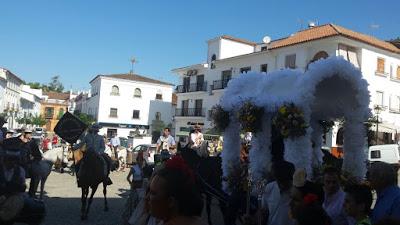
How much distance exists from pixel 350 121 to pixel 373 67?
29.8 meters

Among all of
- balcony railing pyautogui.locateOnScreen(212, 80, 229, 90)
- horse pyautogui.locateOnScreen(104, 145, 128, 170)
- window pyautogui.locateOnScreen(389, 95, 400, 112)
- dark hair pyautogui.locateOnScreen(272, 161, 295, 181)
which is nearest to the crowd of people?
dark hair pyautogui.locateOnScreen(272, 161, 295, 181)

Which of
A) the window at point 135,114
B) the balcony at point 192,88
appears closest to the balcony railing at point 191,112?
the balcony at point 192,88

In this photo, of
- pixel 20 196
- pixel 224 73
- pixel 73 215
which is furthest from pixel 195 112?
pixel 20 196

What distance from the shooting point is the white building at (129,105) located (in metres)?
60.9

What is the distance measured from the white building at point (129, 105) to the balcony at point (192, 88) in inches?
277

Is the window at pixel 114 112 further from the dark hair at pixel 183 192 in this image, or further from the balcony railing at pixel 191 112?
the dark hair at pixel 183 192

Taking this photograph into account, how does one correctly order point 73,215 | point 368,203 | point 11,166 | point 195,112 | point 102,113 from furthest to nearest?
1. point 102,113
2. point 195,112
3. point 73,215
4. point 11,166
5. point 368,203

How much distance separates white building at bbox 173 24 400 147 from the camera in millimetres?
34188

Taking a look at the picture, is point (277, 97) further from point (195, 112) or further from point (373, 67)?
point (195, 112)

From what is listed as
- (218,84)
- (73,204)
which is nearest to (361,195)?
(73,204)

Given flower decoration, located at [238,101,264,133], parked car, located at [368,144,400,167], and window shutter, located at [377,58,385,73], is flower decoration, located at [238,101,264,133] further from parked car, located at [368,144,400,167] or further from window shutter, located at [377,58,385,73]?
window shutter, located at [377,58,385,73]

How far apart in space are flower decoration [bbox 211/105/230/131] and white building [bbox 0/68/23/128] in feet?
213

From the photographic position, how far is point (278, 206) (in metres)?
4.60

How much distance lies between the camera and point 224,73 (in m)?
47.1
